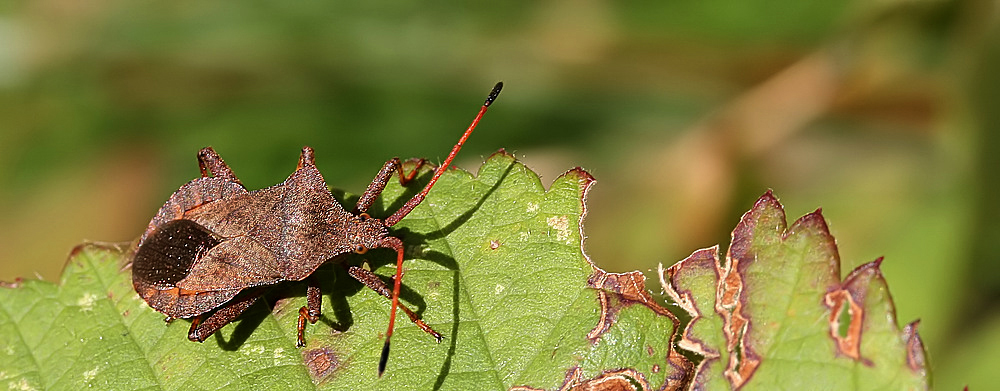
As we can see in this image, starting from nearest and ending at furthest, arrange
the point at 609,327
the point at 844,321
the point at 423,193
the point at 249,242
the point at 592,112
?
the point at 844,321
the point at 609,327
the point at 423,193
the point at 249,242
the point at 592,112

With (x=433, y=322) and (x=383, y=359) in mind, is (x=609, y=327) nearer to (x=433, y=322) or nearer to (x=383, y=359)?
(x=433, y=322)

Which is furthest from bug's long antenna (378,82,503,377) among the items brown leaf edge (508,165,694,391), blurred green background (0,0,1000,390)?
blurred green background (0,0,1000,390)

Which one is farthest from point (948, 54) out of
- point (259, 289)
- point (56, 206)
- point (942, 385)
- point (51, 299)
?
point (56, 206)

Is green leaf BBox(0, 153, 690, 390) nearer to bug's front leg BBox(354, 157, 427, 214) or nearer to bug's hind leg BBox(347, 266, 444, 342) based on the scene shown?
bug's hind leg BBox(347, 266, 444, 342)

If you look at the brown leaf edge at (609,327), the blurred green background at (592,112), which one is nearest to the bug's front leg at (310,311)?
the brown leaf edge at (609,327)

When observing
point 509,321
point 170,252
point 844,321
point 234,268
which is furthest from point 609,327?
point 170,252

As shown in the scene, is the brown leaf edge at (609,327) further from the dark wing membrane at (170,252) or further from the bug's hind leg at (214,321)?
the dark wing membrane at (170,252)

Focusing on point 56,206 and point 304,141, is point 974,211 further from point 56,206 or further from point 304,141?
point 56,206
